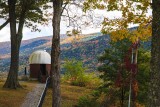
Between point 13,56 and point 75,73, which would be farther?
point 75,73

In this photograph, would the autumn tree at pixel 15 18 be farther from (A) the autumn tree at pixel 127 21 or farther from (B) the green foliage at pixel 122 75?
(A) the autumn tree at pixel 127 21

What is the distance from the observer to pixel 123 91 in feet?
104

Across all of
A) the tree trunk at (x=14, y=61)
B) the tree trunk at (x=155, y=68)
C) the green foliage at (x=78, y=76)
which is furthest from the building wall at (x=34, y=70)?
the tree trunk at (x=155, y=68)

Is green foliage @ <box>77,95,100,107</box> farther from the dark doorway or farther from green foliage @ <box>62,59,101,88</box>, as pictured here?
the dark doorway

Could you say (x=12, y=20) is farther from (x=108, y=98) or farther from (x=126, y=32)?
(x=126, y=32)

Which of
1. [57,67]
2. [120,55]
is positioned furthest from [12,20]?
[57,67]

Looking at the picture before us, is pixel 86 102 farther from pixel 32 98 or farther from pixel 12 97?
pixel 12 97

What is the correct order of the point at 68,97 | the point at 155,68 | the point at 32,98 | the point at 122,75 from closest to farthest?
the point at 155,68, the point at 122,75, the point at 32,98, the point at 68,97

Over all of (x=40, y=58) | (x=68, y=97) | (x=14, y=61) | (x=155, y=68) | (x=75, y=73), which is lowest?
(x=75, y=73)

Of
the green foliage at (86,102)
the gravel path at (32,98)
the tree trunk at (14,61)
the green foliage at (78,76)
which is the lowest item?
the green foliage at (78,76)

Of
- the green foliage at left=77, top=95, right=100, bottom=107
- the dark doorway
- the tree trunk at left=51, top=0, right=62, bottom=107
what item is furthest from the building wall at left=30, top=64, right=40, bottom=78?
the tree trunk at left=51, top=0, right=62, bottom=107

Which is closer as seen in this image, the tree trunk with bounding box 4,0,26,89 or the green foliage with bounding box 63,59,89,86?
the tree trunk with bounding box 4,0,26,89

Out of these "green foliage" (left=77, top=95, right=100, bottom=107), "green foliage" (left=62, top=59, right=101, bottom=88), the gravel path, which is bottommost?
"green foliage" (left=62, top=59, right=101, bottom=88)

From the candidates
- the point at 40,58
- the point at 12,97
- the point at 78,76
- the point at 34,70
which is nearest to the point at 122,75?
the point at 12,97
